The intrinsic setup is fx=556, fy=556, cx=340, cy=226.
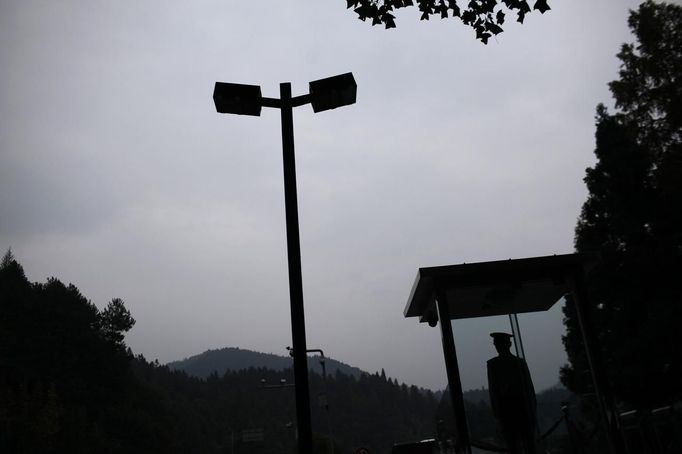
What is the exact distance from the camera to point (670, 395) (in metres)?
22.2

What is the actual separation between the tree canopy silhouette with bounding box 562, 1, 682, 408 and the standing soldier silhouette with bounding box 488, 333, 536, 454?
38.3 ft

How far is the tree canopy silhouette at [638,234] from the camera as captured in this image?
678 inches

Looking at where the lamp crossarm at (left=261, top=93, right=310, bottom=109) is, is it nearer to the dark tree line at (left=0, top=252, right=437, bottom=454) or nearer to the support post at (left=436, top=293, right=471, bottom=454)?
the support post at (left=436, top=293, right=471, bottom=454)

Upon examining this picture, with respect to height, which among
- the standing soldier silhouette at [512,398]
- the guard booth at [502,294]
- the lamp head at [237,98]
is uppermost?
the lamp head at [237,98]

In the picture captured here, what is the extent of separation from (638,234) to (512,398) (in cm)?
1926

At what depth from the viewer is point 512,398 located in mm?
8070

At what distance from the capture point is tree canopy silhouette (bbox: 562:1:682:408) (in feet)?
56.5

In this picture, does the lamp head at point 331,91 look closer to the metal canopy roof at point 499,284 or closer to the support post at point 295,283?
the support post at point 295,283

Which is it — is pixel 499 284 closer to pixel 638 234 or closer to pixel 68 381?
pixel 638 234

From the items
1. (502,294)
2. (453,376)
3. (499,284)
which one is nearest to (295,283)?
(453,376)

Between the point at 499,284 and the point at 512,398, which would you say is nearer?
the point at 512,398

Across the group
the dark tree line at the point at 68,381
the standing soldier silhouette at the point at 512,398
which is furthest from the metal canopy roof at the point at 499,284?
the dark tree line at the point at 68,381

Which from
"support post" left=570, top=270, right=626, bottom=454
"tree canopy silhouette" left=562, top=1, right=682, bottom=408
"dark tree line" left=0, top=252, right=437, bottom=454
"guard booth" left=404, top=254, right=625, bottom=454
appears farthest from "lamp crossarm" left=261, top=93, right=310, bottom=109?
"dark tree line" left=0, top=252, right=437, bottom=454

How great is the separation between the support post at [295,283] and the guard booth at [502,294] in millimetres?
2859
